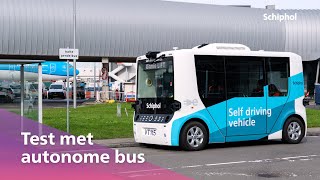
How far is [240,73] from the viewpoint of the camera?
15172 millimetres

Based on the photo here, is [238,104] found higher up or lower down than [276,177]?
higher up

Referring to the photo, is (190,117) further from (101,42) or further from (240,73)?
(101,42)

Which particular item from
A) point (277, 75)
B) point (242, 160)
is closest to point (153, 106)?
point (242, 160)

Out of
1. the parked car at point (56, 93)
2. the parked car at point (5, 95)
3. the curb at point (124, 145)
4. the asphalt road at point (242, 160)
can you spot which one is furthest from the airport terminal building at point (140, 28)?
the asphalt road at point (242, 160)

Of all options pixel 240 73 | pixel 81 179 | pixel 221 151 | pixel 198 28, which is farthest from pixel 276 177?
pixel 198 28

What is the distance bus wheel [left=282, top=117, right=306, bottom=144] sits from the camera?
629 inches

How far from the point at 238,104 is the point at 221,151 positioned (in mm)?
1480

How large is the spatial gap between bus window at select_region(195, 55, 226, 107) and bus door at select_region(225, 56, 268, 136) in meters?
0.22

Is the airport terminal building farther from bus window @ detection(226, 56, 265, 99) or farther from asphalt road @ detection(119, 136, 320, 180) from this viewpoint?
bus window @ detection(226, 56, 265, 99)

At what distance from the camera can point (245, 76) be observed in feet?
50.0

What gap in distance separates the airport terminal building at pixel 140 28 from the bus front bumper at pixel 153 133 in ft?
104

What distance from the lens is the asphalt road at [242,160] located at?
10234 millimetres

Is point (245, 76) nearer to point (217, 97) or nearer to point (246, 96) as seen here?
point (246, 96)

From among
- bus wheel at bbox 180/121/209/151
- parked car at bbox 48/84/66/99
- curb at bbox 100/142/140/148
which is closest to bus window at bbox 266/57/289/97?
bus wheel at bbox 180/121/209/151
